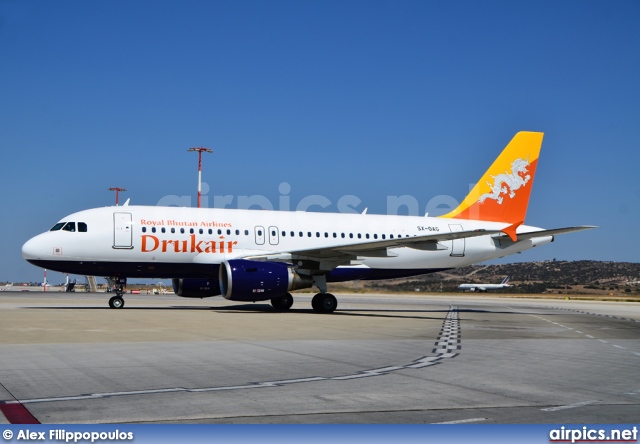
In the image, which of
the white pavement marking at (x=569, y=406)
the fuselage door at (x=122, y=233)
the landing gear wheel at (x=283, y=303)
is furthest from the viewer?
the landing gear wheel at (x=283, y=303)

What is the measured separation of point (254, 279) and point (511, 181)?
1510 cm

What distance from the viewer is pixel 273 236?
29188 millimetres

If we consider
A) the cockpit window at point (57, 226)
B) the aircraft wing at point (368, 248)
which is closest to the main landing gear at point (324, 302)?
the aircraft wing at point (368, 248)

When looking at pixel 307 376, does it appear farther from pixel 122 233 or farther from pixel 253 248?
pixel 253 248

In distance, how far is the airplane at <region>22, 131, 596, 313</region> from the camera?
2584cm

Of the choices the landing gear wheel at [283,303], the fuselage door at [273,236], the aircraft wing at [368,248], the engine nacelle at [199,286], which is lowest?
the landing gear wheel at [283,303]

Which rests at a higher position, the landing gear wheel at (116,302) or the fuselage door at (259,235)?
the fuselage door at (259,235)

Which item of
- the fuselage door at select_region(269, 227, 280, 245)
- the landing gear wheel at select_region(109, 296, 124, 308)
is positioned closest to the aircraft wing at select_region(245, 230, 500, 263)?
the fuselage door at select_region(269, 227, 280, 245)

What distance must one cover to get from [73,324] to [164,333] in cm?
381

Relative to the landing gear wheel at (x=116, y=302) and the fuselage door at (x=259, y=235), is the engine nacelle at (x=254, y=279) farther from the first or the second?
the landing gear wheel at (x=116, y=302)

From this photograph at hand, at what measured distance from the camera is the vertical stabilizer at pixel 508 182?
3388 cm

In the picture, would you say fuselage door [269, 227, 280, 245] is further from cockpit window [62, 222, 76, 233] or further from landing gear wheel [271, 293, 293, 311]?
cockpit window [62, 222, 76, 233]

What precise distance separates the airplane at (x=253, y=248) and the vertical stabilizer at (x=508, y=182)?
1580 mm

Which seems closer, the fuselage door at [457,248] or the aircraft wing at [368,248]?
the aircraft wing at [368,248]
